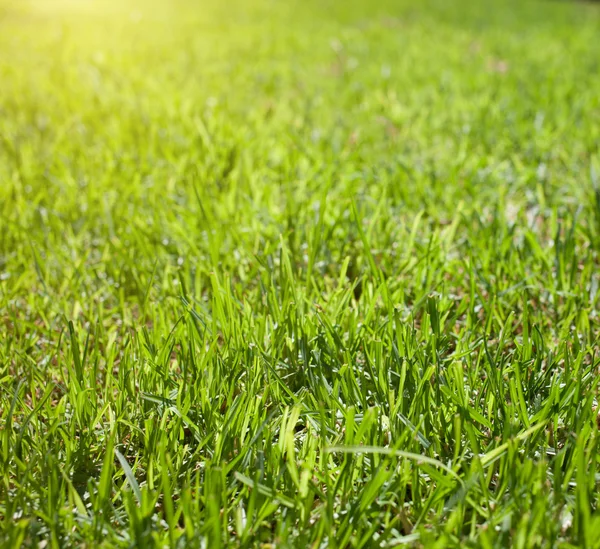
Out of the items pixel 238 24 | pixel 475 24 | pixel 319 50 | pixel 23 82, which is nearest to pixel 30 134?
pixel 23 82

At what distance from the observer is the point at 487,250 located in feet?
6.33

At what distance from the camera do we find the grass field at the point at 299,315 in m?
1.09

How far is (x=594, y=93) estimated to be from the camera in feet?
13.1

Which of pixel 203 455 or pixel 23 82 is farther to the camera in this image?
pixel 23 82

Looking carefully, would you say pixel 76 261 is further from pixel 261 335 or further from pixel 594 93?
pixel 594 93

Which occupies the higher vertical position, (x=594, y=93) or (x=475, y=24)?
(x=475, y=24)

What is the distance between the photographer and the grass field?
3.57 feet

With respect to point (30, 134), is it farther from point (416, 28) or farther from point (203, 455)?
point (416, 28)

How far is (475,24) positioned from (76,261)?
776cm

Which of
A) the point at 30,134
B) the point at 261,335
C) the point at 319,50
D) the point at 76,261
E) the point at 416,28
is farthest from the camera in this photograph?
the point at 416,28

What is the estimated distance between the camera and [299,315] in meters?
1.57

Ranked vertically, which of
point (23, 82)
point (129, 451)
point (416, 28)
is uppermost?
point (416, 28)

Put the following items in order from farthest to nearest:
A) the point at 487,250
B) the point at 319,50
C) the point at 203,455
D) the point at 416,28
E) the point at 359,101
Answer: the point at 416,28 < the point at 319,50 < the point at 359,101 < the point at 487,250 < the point at 203,455

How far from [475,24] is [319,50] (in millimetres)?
3480
